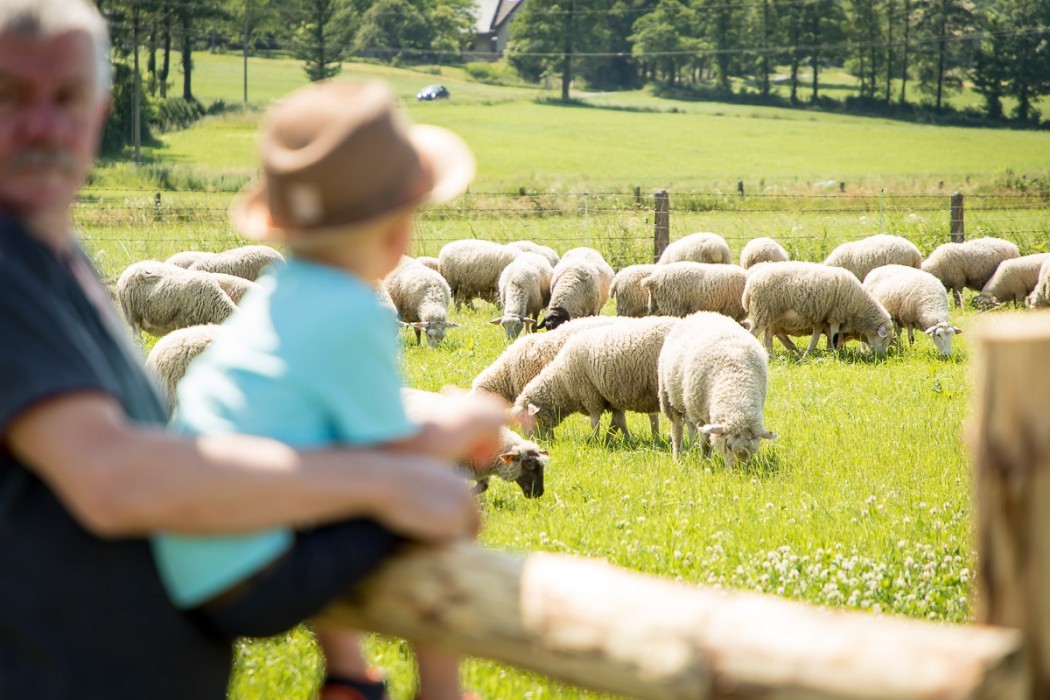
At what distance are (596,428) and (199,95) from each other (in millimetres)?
73628

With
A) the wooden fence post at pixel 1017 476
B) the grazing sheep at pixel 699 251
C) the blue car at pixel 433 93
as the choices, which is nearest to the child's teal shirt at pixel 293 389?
the wooden fence post at pixel 1017 476

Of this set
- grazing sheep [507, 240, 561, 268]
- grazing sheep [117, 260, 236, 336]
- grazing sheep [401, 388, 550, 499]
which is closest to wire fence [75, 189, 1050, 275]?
grazing sheep [507, 240, 561, 268]

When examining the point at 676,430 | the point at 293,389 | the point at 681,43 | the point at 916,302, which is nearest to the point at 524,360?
the point at 676,430


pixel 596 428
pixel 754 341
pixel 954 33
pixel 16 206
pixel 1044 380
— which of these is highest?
pixel 954 33

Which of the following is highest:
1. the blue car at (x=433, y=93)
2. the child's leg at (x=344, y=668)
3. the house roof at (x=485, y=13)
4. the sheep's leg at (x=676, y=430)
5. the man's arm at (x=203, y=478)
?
the house roof at (x=485, y=13)

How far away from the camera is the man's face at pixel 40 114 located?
5.43 feet

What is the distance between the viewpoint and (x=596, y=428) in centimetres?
1062

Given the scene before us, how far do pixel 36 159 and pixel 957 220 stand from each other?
24519mm

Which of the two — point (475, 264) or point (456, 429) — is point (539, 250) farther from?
point (456, 429)

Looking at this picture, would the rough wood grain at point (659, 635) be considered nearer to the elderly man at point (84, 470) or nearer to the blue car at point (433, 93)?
the elderly man at point (84, 470)

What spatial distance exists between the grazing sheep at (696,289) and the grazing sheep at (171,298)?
6386 millimetres

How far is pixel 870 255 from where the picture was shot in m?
19.3

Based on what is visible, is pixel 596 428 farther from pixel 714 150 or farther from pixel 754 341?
pixel 714 150

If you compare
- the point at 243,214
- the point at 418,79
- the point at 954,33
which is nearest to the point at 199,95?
the point at 418,79
